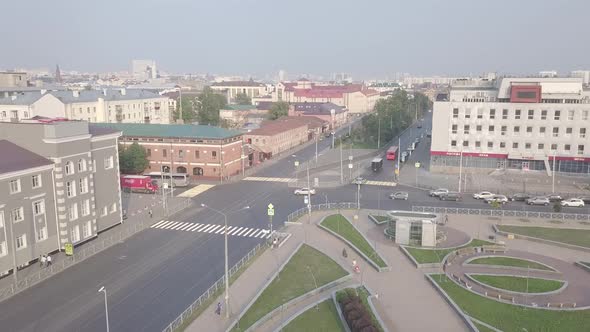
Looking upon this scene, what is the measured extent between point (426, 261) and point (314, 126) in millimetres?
85004

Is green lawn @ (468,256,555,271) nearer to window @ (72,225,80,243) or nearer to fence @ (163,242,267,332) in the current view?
fence @ (163,242,267,332)

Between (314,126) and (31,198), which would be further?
(314,126)

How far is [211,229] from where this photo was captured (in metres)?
47.2

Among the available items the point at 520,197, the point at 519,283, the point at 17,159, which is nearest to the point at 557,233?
the point at 520,197

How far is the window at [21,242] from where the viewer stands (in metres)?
36.5

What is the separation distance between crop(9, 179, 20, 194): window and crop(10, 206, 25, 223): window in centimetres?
135

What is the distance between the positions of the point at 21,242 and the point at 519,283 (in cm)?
3646

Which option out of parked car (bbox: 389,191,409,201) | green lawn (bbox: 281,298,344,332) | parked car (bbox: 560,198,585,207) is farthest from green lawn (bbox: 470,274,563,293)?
parked car (bbox: 560,198,585,207)

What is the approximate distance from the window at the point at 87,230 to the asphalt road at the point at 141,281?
3.40 meters

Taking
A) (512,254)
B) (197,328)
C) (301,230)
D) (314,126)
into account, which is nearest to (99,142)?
(301,230)

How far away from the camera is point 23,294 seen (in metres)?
32.5

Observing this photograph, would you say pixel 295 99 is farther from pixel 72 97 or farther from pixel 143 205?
pixel 143 205

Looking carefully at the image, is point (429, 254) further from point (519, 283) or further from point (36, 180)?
point (36, 180)

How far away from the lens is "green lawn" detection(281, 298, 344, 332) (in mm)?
27172
